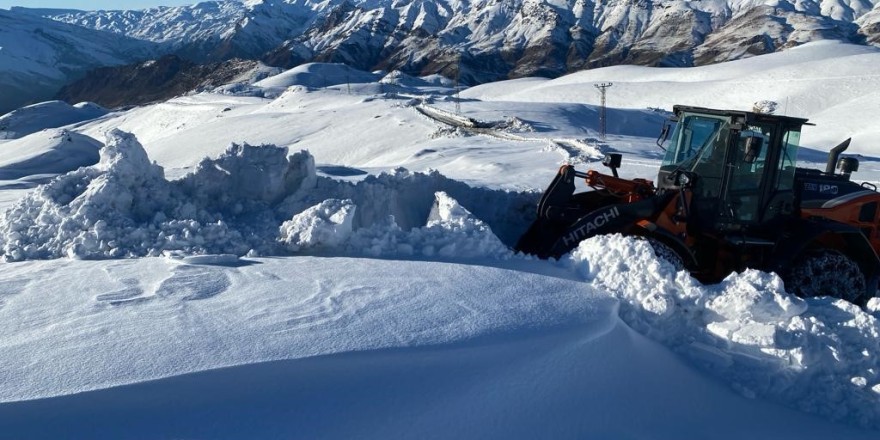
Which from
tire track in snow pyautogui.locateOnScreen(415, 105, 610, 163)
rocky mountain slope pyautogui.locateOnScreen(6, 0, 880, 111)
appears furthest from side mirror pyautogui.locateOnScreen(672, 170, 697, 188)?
rocky mountain slope pyautogui.locateOnScreen(6, 0, 880, 111)

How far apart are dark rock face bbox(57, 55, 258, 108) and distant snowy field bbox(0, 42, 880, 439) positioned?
91.1m

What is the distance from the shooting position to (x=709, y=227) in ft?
21.5

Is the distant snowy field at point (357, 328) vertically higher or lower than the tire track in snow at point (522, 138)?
higher

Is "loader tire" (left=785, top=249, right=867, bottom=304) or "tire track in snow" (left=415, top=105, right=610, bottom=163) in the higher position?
"loader tire" (left=785, top=249, right=867, bottom=304)

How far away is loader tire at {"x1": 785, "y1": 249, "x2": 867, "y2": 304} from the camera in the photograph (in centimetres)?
638

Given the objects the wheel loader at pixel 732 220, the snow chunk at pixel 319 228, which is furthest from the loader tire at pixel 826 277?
the snow chunk at pixel 319 228

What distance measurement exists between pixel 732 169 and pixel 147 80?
11444 centimetres

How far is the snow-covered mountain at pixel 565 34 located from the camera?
112625mm

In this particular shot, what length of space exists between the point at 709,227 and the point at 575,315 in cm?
275

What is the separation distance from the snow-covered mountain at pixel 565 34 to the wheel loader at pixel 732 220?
104 metres

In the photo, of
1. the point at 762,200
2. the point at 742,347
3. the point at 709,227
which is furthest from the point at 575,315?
the point at 762,200

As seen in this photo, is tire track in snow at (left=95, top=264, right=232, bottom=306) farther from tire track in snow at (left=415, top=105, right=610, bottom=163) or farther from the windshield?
tire track in snow at (left=415, top=105, right=610, bottom=163)

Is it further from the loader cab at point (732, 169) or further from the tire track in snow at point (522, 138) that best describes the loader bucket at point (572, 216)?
the tire track in snow at point (522, 138)

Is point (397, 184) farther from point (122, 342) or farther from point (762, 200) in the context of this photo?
point (122, 342)
